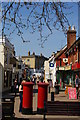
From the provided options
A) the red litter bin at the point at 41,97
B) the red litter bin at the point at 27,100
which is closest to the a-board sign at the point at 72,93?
the red litter bin at the point at 41,97

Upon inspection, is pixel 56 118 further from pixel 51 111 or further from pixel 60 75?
pixel 60 75

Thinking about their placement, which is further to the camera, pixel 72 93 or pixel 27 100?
pixel 72 93

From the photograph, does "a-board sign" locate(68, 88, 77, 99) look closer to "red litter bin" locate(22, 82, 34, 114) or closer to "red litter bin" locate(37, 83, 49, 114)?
"red litter bin" locate(37, 83, 49, 114)

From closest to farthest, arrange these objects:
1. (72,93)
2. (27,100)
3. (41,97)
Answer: (27,100), (41,97), (72,93)

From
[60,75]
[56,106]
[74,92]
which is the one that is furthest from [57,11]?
[60,75]

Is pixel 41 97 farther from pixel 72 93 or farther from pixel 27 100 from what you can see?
pixel 72 93

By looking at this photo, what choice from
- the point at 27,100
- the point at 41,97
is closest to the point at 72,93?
→ the point at 41,97

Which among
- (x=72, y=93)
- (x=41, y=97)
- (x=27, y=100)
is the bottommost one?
(x=27, y=100)

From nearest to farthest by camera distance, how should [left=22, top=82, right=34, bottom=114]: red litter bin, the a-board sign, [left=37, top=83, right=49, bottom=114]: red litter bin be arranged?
[left=22, top=82, right=34, bottom=114]: red litter bin → [left=37, top=83, right=49, bottom=114]: red litter bin → the a-board sign

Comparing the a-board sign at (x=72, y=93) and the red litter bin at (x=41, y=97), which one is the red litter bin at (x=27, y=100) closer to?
the red litter bin at (x=41, y=97)

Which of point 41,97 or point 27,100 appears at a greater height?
point 41,97

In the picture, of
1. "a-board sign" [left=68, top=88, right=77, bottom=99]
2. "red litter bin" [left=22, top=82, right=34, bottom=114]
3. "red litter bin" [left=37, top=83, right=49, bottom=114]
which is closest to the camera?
"red litter bin" [left=22, top=82, right=34, bottom=114]

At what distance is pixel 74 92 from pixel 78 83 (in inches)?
107

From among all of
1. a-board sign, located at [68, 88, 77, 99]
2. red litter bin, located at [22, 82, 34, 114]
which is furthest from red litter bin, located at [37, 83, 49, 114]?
a-board sign, located at [68, 88, 77, 99]
